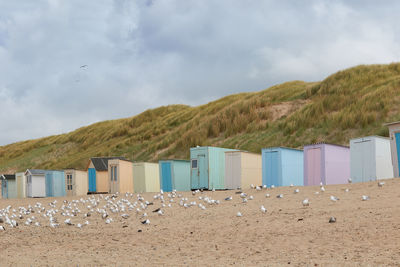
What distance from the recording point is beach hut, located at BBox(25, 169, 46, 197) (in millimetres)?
38781

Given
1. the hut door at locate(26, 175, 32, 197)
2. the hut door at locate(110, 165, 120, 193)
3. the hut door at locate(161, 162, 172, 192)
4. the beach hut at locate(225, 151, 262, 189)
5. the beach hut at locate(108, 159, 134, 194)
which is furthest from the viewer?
the hut door at locate(26, 175, 32, 197)

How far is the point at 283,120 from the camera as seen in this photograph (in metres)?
49.0

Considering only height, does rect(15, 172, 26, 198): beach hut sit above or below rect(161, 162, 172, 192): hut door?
below

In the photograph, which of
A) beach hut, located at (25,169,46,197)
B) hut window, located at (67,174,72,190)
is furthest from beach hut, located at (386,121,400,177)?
beach hut, located at (25,169,46,197)

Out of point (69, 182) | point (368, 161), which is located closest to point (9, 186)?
point (69, 182)

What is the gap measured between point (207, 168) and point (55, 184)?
17255 mm

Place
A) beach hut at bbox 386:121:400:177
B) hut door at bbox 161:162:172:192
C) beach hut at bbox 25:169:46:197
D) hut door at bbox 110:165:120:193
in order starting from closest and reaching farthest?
beach hut at bbox 386:121:400:177, hut door at bbox 161:162:172:192, hut door at bbox 110:165:120:193, beach hut at bbox 25:169:46:197

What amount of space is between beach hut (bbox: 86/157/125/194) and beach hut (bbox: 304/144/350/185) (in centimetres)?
1800

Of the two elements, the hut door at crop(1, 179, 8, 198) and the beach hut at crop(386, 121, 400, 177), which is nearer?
the beach hut at crop(386, 121, 400, 177)

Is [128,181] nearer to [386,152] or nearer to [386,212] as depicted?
[386,152]

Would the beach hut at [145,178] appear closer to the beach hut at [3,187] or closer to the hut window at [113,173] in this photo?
the hut window at [113,173]

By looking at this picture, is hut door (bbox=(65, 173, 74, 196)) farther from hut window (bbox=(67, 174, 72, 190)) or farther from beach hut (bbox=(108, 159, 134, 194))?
beach hut (bbox=(108, 159, 134, 194))

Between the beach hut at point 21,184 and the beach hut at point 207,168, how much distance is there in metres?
20.2

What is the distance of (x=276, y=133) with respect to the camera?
4609cm
